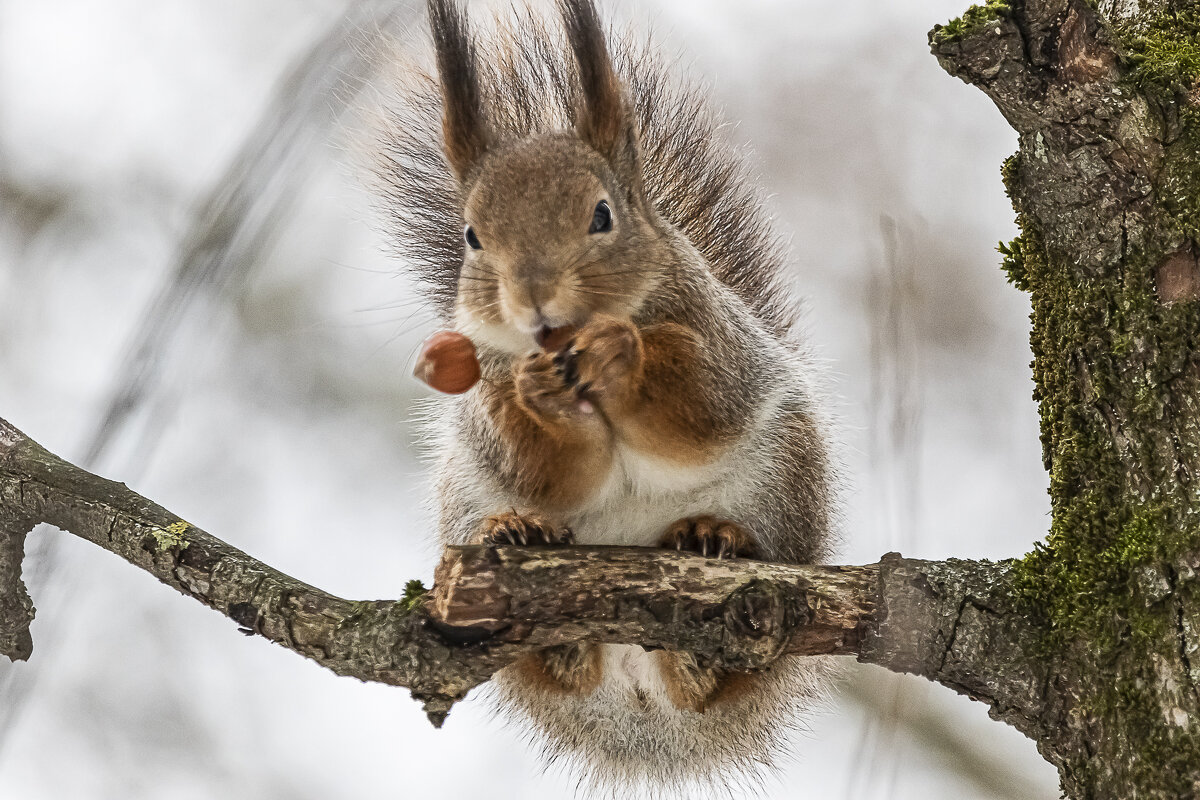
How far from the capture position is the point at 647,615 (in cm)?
169

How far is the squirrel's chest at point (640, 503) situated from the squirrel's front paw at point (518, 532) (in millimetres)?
181

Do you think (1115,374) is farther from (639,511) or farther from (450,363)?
(450,363)

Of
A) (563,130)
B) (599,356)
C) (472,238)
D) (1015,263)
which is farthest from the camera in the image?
(563,130)

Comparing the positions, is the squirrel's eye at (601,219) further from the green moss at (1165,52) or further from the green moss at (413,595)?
the green moss at (1165,52)

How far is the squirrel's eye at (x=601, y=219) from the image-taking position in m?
2.16

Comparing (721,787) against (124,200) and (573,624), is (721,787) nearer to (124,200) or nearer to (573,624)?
(573,624)

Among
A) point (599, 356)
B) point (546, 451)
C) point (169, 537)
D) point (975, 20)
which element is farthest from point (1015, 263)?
point (169, 537)

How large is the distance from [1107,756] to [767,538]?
3.01 feet

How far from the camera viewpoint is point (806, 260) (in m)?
3.66

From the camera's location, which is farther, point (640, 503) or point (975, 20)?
point (640, 503)

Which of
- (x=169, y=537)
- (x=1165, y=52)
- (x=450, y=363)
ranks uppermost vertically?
(x=1165, y=52)

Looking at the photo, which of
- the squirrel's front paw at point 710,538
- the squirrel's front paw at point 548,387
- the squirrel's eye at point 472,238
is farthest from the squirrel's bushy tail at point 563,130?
Answer: the squirrel's front paw at point 710,538

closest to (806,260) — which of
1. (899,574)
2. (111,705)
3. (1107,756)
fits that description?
(899,574)

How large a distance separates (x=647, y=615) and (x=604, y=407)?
53 cm
